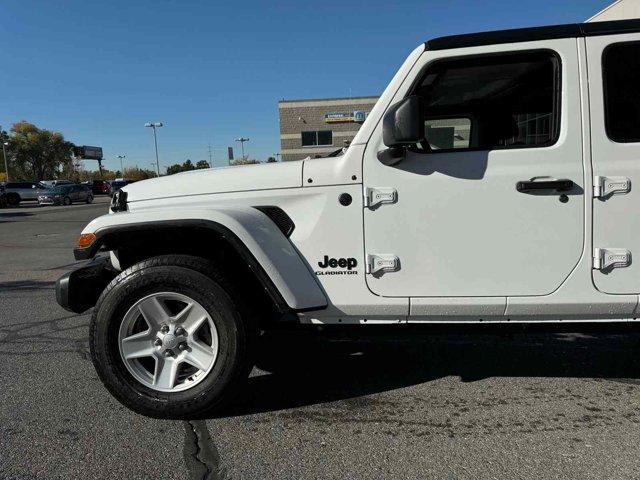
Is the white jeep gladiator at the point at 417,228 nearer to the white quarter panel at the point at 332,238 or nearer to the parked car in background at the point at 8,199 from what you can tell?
the white quarter panel at the point at 332,238

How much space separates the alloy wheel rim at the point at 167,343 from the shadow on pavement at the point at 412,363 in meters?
0.40

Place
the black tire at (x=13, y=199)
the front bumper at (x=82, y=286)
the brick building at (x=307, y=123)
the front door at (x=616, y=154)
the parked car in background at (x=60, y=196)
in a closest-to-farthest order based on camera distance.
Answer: the front door at (x=616, y=154), the front bumper at (x=82, y=286), the parked car in background at (x=60, y=196), the black tire at (x=13, y=199), the brick building at (x=307, y=123)

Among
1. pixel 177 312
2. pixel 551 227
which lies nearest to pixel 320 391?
pixel 177 312

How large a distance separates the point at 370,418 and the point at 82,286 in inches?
77.5

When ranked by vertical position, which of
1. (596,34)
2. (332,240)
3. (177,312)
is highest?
(596,34)

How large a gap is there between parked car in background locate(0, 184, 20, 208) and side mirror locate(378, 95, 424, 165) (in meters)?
36.0

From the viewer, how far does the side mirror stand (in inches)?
103

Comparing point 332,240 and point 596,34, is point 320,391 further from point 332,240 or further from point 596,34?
point 596,34

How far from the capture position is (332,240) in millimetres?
2877

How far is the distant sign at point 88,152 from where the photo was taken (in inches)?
3268

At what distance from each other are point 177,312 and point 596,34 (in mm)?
2899

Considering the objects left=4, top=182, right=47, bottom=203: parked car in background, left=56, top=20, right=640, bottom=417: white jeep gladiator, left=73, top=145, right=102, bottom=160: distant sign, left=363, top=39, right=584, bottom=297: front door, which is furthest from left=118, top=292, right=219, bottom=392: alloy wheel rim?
left=73, top=145, right=102, bottom=160: distant sign

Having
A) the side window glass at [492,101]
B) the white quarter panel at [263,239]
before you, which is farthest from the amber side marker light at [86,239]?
the side window glass at [492,101]

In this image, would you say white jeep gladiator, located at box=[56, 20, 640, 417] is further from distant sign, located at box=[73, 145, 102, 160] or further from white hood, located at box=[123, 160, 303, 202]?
distant sign, located at box=[73, 145, 102, 160]
